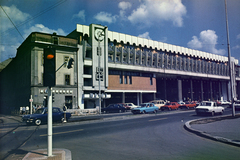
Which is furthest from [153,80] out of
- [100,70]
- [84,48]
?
[84,48]

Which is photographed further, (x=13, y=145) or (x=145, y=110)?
(x=145, y=110)

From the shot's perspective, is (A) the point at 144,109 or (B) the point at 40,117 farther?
(A) the point at 144,109

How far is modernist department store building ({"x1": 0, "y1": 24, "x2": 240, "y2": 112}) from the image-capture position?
36.2 meters

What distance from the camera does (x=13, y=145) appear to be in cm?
963

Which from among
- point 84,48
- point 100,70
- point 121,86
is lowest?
point 121,86

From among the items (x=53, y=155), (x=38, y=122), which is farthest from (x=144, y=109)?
(x=53, y=155)

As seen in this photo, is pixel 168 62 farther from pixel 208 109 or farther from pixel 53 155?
pixel 53 155

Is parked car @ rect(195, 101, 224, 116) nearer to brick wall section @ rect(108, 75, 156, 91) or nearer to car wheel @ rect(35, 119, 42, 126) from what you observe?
car wheel @ rect(35, 119, 42, 126)

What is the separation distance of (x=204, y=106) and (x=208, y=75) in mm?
52613

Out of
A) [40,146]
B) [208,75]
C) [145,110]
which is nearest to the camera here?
[40,146]

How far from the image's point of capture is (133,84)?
165 feet

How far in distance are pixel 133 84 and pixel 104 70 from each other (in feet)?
34.8

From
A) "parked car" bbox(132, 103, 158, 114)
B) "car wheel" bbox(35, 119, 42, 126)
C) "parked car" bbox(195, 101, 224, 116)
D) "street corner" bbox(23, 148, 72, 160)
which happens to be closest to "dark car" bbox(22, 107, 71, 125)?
"car wheel" bbox(35, 119, 42, 126)

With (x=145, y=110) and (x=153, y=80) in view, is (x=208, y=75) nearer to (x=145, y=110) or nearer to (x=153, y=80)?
(x=153, y=80)
